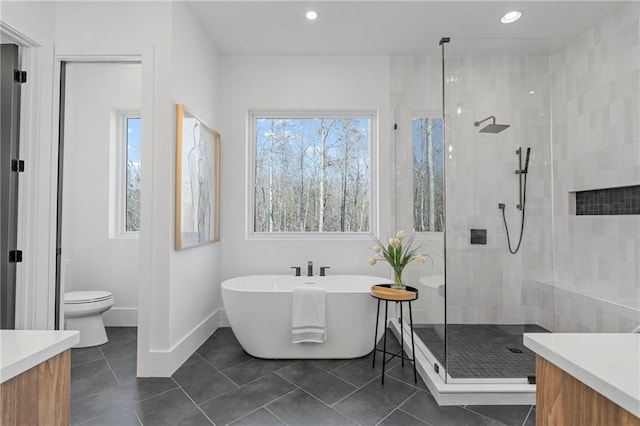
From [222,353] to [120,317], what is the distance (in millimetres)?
1390

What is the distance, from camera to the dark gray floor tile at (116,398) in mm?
1880

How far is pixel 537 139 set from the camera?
2.45 m

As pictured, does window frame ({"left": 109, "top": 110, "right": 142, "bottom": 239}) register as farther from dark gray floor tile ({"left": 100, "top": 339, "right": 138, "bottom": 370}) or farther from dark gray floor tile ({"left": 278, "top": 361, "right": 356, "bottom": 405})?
dark gray floor tile ({"left": 278, "top": 361, "right": 356, "bottom": 405})

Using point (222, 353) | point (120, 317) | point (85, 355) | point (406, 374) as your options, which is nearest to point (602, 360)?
point (406, 374)

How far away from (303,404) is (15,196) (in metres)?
2.33

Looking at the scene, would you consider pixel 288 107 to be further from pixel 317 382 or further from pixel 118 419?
pixel 118 419

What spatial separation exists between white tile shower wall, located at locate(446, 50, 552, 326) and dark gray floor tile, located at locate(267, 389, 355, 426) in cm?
119

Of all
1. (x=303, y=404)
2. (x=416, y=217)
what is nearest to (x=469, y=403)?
(x=303, y=404)

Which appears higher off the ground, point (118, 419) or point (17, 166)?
point (17, 166)

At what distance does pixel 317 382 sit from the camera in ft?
7.36

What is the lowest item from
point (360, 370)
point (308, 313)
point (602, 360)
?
point (360, 370)

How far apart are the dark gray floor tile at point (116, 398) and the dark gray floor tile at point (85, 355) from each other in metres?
0.62

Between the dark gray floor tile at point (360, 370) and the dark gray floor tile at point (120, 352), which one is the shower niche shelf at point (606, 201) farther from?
the dark gray floor tile at point (120, 352)

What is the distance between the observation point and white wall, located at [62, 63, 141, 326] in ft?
10.9
